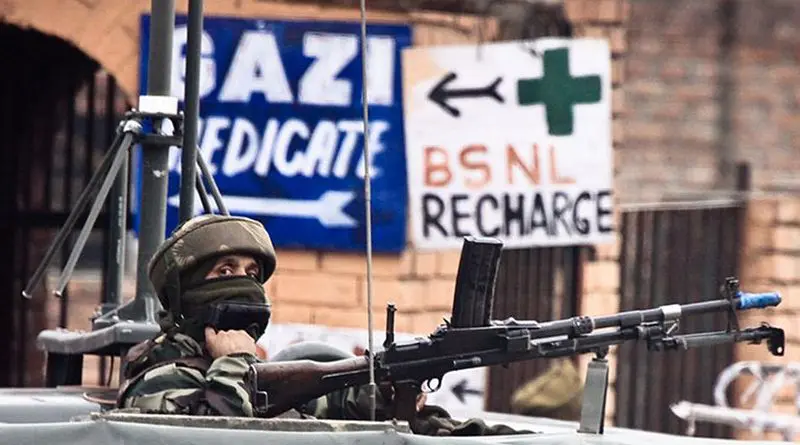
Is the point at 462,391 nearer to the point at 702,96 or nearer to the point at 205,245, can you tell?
the point at 702,96

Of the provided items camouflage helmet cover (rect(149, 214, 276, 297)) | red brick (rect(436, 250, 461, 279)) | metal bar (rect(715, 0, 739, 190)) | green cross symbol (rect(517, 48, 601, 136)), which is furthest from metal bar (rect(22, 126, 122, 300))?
metal bar (rect(715, 0, 739, 190))

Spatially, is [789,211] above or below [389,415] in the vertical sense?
above

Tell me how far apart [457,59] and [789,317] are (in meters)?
3.27

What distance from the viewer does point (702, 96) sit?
11.9m

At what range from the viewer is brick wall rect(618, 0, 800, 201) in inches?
456

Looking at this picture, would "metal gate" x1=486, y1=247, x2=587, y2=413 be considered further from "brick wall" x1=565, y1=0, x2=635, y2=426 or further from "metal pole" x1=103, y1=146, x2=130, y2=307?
"metal pole" x1=103, y1=146, x2=130, y2=307

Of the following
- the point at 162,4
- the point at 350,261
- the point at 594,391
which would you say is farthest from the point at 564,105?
the point at 594,391

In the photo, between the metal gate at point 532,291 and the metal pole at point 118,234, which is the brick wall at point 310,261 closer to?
the metal gate at point 532,291

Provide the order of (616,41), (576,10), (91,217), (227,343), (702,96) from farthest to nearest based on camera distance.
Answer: (702,96) < (616,41) < (576,10) < (91,217) < (227,343)

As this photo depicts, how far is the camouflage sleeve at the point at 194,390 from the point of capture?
4.17m

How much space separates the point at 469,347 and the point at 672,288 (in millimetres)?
6709

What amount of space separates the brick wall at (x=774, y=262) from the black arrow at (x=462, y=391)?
2.70 m

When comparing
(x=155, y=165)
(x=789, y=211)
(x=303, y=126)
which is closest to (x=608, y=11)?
(x=303, y=126)

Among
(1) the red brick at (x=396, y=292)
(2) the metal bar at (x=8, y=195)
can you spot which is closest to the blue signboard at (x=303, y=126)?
(1) the red brick at (x=396, y=292)
